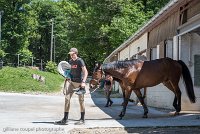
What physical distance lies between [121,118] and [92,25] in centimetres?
4067

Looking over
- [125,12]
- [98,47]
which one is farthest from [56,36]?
[125,12]

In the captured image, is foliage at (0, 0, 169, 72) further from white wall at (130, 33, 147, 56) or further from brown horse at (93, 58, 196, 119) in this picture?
brown horse at (93, 58, 196, 119)

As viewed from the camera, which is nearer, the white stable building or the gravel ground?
the gravel ground

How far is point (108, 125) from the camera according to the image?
422 inches

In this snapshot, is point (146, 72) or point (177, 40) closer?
point (146, 72)

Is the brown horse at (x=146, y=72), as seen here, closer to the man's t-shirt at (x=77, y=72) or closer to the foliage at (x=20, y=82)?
the man's t-shirt at (x=77, y=72)

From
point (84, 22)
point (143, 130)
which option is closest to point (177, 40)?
point (143, 130)

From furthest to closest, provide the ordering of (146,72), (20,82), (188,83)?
(20,82) < (146,72) < (188,83)

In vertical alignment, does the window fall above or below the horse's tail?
above

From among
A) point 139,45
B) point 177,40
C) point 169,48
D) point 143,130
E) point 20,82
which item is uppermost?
point 139,45

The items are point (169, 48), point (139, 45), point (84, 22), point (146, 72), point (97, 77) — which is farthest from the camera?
point (84, 22)

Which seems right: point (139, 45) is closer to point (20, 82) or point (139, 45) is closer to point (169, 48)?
point (169, 48)

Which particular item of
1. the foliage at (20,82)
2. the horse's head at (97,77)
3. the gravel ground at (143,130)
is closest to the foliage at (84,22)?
the foliage at (20,82)


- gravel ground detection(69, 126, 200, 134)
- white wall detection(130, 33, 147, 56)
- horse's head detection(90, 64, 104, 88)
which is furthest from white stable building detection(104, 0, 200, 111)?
gravel ground detection(69, 126, 200, 134)
